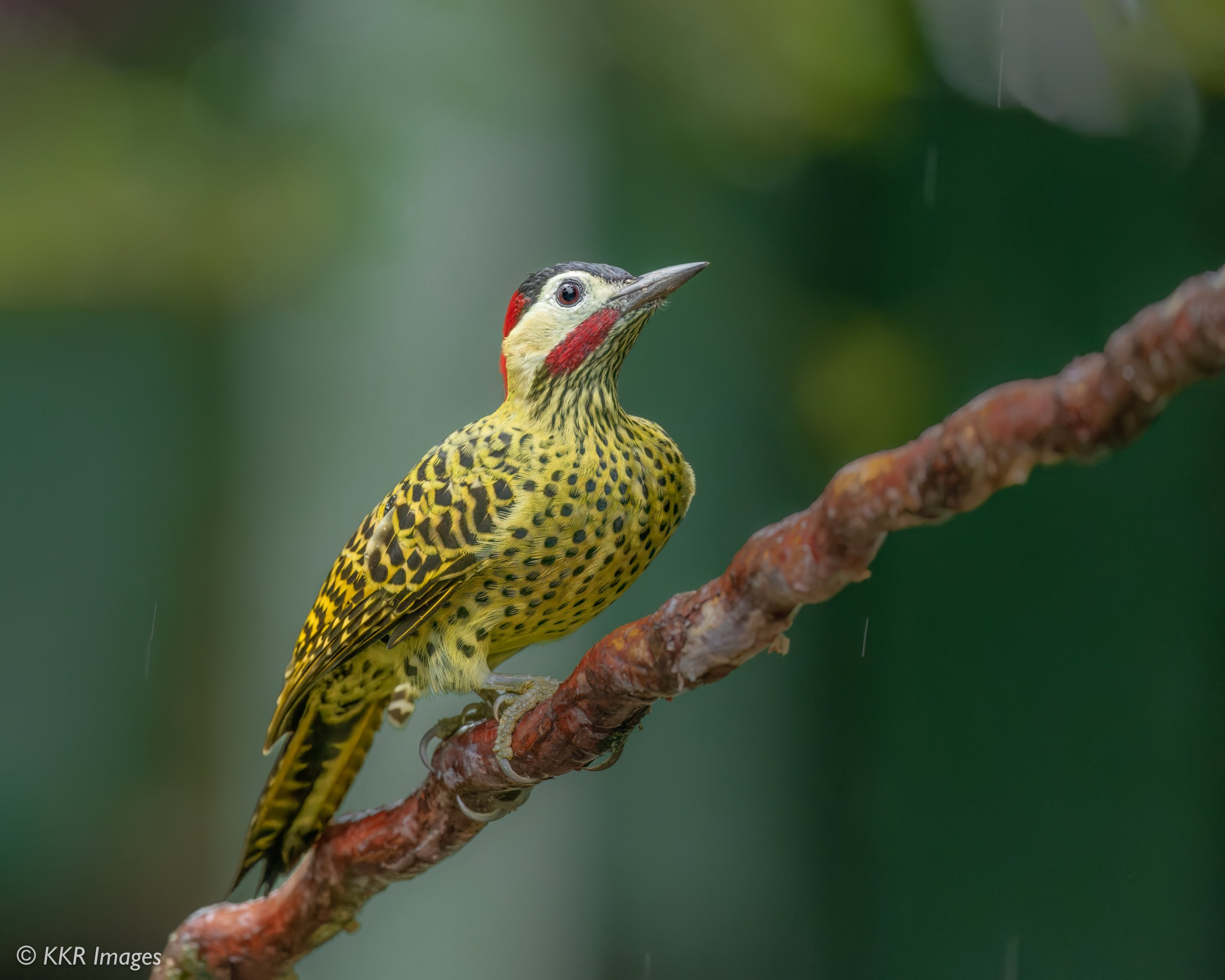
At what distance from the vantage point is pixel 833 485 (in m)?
0.76

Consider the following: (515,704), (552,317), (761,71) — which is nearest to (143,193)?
(761,71)

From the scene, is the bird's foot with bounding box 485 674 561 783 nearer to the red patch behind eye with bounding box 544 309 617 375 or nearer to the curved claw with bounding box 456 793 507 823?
the curved claw with bounding box 456 793 507 823

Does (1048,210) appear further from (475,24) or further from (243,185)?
(243,185)

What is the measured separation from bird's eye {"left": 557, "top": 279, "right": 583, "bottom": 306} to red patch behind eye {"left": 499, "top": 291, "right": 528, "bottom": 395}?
0.17 ft

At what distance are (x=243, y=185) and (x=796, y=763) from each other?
182 cm

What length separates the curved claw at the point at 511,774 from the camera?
124 cm

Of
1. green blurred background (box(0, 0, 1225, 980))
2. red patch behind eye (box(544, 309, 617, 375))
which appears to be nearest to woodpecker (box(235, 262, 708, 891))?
red patch behind eye (box(544, 309, 617, 375))

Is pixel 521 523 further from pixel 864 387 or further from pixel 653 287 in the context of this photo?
pixel 864 387

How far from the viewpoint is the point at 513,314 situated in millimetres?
1387

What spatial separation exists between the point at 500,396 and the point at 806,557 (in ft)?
5.27

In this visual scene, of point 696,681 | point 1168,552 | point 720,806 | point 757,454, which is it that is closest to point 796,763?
point 720,806

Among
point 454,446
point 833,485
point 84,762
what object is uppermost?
point 454,446

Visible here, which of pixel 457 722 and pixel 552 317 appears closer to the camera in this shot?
pixel 552 317

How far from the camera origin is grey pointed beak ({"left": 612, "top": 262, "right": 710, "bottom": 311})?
1272 millimetres
